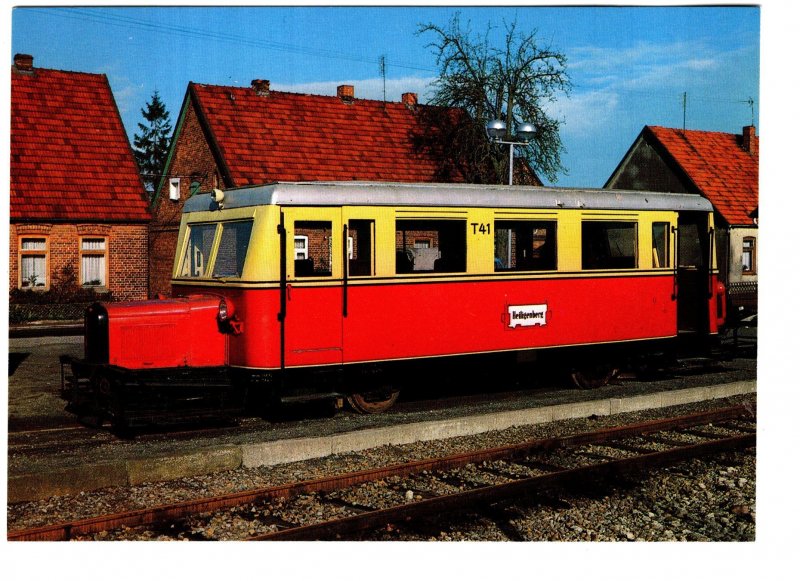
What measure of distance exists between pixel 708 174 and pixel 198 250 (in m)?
21.3

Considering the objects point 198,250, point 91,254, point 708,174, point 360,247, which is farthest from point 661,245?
point 91,254

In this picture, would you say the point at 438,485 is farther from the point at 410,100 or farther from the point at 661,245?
the point at 410,100

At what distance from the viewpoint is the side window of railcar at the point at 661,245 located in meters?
13.6

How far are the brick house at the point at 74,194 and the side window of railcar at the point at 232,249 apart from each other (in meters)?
13.9

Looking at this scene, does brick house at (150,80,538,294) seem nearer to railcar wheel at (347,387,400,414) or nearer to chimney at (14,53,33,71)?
chimney at (14,53,33,71)

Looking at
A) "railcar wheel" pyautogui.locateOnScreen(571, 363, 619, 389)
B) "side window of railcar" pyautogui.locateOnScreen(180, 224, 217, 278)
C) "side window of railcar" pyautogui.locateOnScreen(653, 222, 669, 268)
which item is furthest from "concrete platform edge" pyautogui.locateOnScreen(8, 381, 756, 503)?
"side window of railcar" pyautogui.locateOnScreen(180, 224, 217, 278)

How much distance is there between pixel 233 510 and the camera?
7562 mm

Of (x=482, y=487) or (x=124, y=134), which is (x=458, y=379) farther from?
(x=124, y=134)

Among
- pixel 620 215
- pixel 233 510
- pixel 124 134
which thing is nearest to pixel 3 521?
pixel 233 510

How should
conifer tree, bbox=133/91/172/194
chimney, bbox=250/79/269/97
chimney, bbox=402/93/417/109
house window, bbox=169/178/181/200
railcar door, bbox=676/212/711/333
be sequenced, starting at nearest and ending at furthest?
railcar door, bbox=676/212/711/333
chimney, bbox=250/79/269/97
house window, bbox=169/178/181/200
chimney, bbox=402/93/417/109
conifer tree, bbox=133/91/172/194

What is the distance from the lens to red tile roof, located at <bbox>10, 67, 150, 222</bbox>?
23.2 m

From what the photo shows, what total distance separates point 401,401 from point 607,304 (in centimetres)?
316

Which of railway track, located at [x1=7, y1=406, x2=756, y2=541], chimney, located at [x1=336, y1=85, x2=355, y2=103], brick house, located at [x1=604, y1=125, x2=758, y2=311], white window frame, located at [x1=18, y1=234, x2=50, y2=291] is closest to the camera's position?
railway track, located at [x1=7, y1=406, x2=756, y2=541]

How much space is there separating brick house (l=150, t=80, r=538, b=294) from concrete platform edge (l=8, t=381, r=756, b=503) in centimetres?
1497
